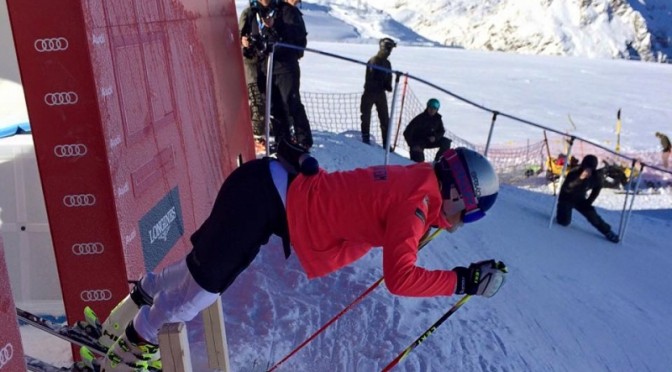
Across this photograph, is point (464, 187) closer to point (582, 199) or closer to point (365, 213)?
point (365, 213)

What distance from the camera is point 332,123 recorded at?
13.1 metres

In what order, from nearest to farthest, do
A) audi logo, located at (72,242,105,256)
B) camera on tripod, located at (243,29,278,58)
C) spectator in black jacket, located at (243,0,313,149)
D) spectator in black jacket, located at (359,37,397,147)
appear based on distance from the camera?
audi logo, located at (72,242,105,256)
camera on tripod, located at (243,29,278,58)
spectator in black jacket, located at (243,0,313,149)
spectator in black jacket, located at (359,37,397,147)

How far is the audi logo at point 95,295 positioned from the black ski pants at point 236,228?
0.78 metres

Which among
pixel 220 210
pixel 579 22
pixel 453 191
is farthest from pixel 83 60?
pixel 579 22

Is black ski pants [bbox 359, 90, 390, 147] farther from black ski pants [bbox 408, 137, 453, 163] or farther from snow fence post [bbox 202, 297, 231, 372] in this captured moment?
snow fence post [bbox 202, 297, 231, 372]

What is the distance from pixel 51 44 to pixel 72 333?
4.90 feet

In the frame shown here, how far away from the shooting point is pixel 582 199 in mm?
9211

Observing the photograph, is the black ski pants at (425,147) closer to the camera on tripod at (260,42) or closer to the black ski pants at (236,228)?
the camera on tripod at (260,42)

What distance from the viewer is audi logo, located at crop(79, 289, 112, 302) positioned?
11.3ft

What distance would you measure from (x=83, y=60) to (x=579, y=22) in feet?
169

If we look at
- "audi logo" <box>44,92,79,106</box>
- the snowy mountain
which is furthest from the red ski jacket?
the snowy mountain

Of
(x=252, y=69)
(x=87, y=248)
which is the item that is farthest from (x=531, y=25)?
(x=87, y=248)

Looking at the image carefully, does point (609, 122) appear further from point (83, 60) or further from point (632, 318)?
point (83, 60)

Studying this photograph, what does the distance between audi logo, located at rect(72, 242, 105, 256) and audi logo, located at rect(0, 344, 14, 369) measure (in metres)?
1.68
